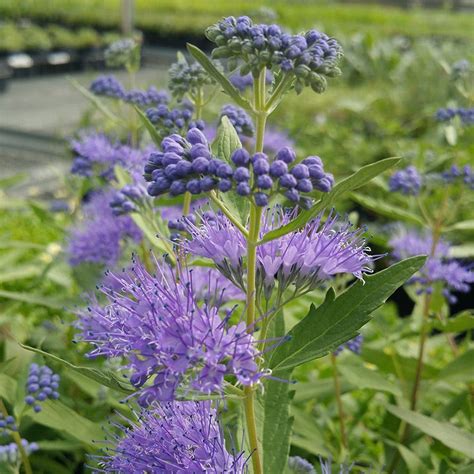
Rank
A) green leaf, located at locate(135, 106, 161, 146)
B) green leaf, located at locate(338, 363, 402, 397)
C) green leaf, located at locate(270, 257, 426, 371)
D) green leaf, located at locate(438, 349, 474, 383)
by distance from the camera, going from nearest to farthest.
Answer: green leaf, located at locate(270, 257, 426, 371)
green leaf, located at locate(135, 106, 161, 146)
green leaf, located at locate(338, 363, 402, 397)
green leaf, located at locate(438, 349, 474, 383)

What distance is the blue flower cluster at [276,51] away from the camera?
1.02m

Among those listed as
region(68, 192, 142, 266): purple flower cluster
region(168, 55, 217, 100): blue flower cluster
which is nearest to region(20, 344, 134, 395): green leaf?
region(168, 55, 217, 100): blue flower cluster

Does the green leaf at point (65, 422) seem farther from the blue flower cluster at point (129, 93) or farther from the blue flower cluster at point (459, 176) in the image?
the blue flower cluster at point (459, 176)

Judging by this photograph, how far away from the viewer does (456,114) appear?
2191 mm

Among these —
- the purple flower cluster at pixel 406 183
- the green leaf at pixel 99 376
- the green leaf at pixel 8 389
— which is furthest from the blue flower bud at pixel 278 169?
the purple flower cluster at pixel 406 183

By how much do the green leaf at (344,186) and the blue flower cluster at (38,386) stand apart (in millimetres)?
713

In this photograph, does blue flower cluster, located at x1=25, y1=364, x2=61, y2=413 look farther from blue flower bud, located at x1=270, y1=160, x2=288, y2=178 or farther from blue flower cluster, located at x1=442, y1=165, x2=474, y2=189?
blue flower cluster, located at x1=442, y1=165, x2=474, y2=189

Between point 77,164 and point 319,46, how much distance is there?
1.21 meters

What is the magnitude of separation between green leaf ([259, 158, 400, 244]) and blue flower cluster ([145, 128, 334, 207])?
3 cm

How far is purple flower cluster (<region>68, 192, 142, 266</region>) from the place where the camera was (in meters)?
1.91

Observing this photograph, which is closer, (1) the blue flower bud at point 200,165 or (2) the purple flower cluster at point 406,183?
(1) the blue flower bud at point 200,165

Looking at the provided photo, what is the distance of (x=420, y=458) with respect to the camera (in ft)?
5.82

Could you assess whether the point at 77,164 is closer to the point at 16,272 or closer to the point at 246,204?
the point at 16,272

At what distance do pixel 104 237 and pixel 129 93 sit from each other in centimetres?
40
